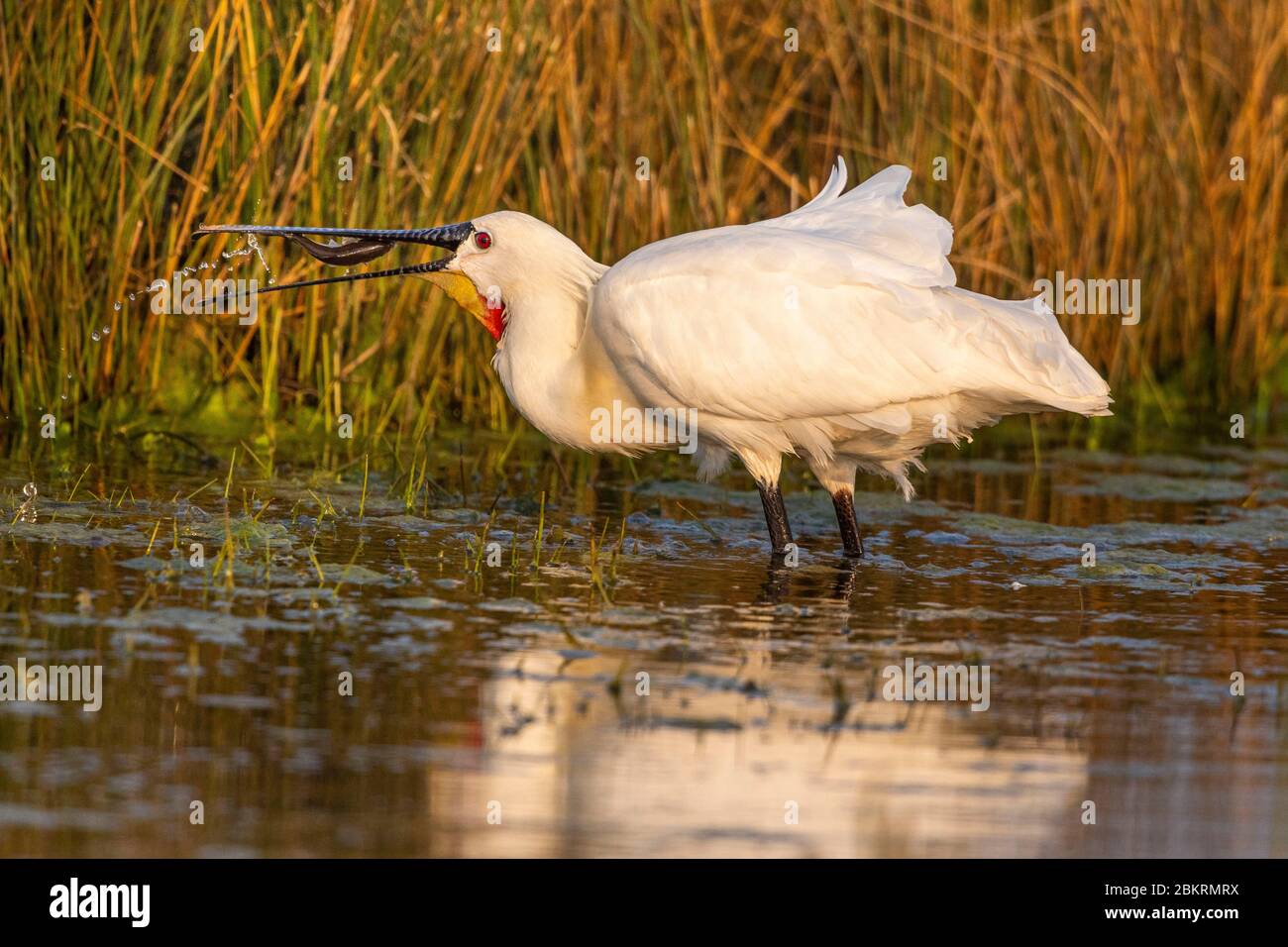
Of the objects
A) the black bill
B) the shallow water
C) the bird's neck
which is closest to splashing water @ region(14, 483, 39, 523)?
the shallow water

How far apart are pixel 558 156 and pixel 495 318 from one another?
2705 millimetres

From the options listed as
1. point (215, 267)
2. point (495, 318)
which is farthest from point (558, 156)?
point (495, 318)

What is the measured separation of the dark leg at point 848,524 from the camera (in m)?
7.85

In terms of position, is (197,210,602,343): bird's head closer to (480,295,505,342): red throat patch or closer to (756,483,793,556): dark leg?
(480,295,505,342): red throat patch

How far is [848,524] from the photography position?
787 centimetres

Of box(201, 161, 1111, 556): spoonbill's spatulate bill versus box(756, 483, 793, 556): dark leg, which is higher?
box(201, 161, 1111, 556): spoonbill's spatulate bill

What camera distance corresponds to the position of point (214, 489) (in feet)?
27.6

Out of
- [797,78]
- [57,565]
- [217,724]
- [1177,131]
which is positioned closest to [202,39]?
[57,565]

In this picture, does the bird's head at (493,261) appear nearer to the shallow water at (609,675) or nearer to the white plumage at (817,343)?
the white plumage at (817,343)

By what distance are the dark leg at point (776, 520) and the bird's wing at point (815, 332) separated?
43 cm

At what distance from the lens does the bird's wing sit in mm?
7340
